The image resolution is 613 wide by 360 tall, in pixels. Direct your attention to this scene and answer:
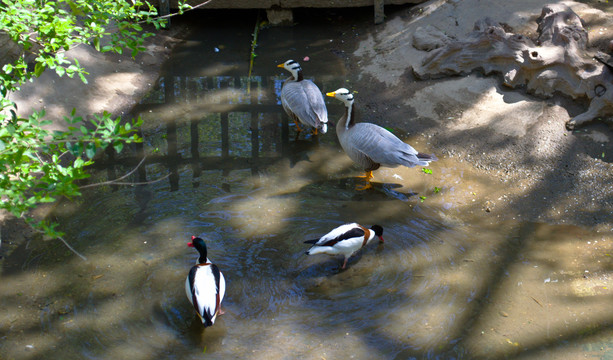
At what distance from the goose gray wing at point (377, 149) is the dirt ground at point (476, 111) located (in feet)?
2.56

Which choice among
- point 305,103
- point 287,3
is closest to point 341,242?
point 305,103

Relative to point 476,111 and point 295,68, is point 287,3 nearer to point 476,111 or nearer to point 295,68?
point 295,68

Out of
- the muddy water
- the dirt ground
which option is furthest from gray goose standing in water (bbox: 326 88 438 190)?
the dirt ground

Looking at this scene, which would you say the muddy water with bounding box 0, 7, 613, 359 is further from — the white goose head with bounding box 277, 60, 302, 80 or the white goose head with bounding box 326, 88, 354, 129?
the white goose head with bounding box 277, 60, 302, 80

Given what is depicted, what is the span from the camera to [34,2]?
12.4 feet

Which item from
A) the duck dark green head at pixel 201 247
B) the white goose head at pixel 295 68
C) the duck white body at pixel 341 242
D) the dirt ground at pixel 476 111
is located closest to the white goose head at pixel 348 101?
the white goose head at pixel 295 68

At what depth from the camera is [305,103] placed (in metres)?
6.68

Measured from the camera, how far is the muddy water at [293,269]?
13.4 feet

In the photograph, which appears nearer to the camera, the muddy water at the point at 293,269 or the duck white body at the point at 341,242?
the muddy water at the point at 293,269

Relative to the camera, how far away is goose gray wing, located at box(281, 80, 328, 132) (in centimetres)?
661

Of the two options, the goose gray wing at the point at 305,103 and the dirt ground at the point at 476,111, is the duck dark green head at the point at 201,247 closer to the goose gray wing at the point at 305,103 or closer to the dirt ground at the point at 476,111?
the dirt ground at the point at 476,111

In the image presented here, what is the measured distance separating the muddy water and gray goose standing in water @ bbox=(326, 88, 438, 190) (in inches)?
14.1

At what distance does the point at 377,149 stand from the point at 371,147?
0.23ft

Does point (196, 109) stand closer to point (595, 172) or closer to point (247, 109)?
point (247, 109)
